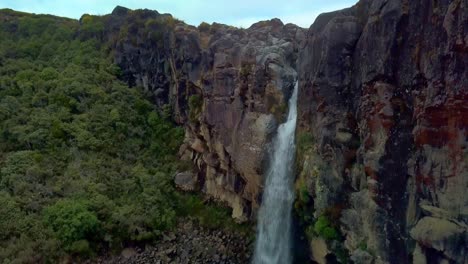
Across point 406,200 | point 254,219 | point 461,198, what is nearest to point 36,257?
point 254,219

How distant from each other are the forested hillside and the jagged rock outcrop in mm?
2034

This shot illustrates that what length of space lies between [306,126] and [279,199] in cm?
495

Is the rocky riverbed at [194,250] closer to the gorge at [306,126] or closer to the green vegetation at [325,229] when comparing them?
the gorge at [306,126]

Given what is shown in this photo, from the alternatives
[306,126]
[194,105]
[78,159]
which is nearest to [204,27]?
[194,105]

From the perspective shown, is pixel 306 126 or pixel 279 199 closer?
pixel 306 126

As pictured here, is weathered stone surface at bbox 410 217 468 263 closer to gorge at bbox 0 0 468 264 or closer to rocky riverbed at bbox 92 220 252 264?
gorge at bbox 0 0 468 264

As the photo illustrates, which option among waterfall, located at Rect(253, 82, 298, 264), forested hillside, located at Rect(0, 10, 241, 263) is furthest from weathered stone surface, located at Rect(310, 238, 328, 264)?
forested hillside, located at Rect(0, 10, 241, 263)

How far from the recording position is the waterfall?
26141mm

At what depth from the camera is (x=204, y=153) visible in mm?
35125

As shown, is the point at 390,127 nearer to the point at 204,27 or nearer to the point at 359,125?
the point at 359,125

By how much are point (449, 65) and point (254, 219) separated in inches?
680

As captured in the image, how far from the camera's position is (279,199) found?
26.5 m

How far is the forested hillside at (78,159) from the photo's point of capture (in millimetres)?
27562

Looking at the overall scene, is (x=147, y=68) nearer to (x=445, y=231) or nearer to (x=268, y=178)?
(x=268, y=178)
